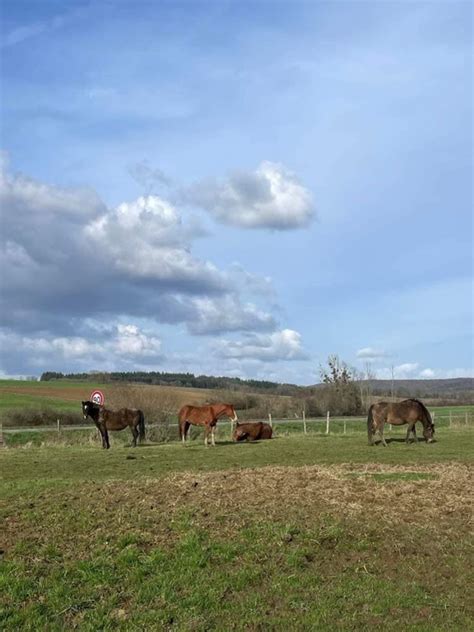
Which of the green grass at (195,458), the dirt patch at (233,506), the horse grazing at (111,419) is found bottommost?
the green grass at (195,458)

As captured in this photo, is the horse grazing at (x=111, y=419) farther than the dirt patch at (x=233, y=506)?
Yes

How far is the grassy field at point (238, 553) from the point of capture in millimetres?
6801

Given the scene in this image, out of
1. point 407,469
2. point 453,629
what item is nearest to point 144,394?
point 407,469

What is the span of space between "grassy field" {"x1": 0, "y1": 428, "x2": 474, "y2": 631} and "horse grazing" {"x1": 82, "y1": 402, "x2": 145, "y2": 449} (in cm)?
1408

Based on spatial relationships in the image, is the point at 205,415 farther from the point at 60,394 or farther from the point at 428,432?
the point at 60,394

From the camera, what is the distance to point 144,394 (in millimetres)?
53250

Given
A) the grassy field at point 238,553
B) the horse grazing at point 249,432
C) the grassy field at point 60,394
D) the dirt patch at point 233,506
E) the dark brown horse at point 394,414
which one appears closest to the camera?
the grassy field at point 238,553

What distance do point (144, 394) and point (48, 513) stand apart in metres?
44.0

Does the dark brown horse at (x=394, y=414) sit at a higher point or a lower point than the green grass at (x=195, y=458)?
higher

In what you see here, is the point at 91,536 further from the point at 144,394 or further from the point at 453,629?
the point at 144,394

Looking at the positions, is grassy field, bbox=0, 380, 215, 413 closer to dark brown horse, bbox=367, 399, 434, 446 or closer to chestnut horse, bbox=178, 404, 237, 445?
chestnut horse, bbox=178, 404, 237, 445

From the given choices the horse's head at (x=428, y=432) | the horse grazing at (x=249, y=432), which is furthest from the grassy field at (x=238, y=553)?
the horse grazing at (x=249, y=432)

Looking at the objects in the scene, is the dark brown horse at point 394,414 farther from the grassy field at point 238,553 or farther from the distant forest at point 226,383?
the distant forest at point 226,383

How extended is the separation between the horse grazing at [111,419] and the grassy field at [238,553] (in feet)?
46.2
